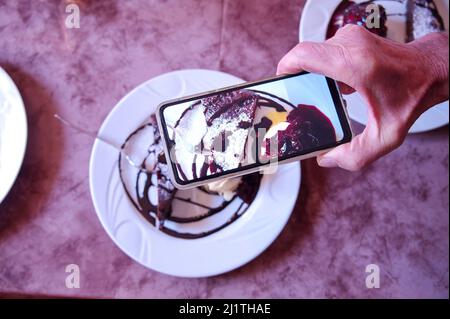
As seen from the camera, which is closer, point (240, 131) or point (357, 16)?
point (240, 131)

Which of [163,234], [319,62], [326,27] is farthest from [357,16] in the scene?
[163,234]

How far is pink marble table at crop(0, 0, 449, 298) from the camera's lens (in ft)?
1.97

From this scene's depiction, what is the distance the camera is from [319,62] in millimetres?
459

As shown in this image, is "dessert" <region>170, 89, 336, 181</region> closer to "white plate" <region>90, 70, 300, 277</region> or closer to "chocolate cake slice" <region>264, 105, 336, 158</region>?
"chocolate cake slice" <region>264, 105, 336, 158</region>

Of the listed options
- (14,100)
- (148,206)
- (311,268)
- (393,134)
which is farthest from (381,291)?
(14,100)

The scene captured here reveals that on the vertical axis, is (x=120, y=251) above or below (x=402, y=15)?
below

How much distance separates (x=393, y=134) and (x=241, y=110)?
0.19 metres

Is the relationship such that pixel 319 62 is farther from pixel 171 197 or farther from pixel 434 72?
pixel 171 197

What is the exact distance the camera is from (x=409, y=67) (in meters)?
0.49

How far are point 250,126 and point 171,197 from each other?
8.0 inches

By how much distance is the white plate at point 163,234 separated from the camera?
0.59 meters

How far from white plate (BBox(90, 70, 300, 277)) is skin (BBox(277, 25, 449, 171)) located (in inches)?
5.0

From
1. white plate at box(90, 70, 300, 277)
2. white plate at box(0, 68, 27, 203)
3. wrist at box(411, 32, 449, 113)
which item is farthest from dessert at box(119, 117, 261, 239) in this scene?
wrist at box(411, 32, 449, 113)

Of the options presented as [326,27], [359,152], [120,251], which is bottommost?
[120,251]
